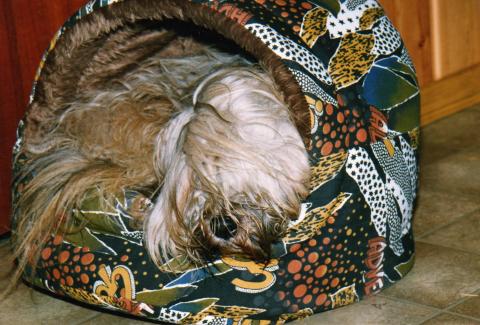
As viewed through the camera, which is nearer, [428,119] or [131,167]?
[131,167]

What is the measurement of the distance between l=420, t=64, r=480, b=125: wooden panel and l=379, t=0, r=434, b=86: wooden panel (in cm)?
6

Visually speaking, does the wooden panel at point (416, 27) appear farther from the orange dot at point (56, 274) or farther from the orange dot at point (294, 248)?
the orange dot at point (56, 274)

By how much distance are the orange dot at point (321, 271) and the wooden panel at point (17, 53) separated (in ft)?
4.07

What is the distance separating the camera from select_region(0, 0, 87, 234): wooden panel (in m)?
3.04

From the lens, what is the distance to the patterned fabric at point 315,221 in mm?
2320

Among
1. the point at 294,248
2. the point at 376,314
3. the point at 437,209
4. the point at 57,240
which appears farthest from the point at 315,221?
the point at 437,209

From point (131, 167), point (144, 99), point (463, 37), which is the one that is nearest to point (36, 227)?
point (131, 167)

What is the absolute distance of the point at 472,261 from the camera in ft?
8.76

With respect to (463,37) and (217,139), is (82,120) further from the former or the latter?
(463,37)

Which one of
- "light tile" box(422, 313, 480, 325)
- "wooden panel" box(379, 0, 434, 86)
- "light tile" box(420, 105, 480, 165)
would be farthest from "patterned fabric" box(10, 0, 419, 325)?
"wooden panel" box(379, 0, 434, 86)

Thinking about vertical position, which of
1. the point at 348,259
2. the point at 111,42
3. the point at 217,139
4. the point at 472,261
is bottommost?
the point at 472,261

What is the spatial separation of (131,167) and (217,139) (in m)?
0.36

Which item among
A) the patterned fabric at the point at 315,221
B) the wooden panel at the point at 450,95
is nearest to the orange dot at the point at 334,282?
the patterned fabric at the point at 315,221

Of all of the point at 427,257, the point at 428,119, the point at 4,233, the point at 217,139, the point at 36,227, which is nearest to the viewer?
the point at 217,139
